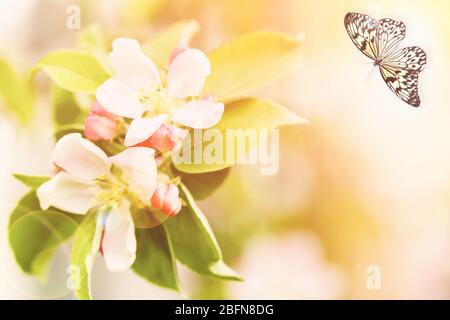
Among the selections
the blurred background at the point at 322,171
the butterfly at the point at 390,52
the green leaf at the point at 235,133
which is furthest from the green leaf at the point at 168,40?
the butterfly at the point at 390,52

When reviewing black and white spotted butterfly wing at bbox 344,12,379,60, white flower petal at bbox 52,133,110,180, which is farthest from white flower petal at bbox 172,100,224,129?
black and white spotted butterfly wing at bbox 344,12,379,60

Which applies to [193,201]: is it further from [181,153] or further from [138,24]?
[138,24]

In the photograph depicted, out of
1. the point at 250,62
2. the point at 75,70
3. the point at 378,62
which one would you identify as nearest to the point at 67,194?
the point at 75,70

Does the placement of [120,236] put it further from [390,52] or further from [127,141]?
[390,52]

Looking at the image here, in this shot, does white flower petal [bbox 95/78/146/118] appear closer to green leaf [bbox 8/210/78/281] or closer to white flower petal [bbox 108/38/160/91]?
white flower petal [bbox 108/38/160/91]

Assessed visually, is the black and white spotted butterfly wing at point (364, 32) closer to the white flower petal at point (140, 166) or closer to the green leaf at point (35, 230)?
the white flower petal at point (140, 166)

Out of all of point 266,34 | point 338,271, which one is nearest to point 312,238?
point 338,271
